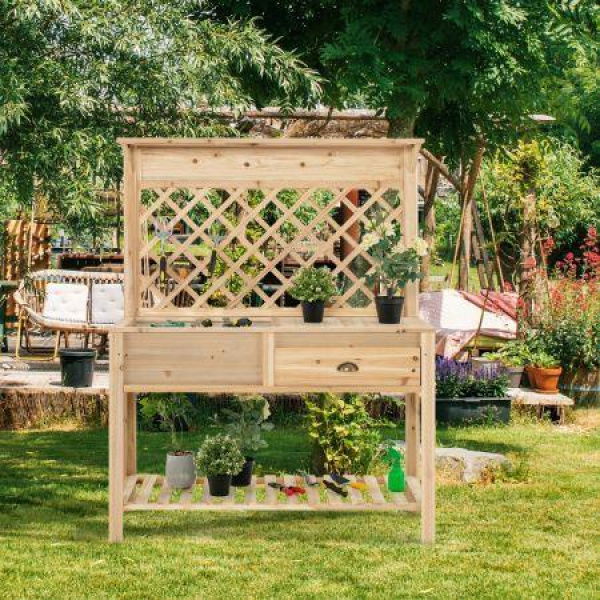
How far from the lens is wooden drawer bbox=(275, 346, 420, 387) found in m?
4.93

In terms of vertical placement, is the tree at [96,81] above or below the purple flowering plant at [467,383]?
above

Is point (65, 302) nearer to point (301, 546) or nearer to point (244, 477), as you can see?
point (244, 477)

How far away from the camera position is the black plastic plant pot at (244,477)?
221 inches

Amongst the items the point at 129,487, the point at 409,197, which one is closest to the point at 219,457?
the point at 129,487

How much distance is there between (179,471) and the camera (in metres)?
5.56

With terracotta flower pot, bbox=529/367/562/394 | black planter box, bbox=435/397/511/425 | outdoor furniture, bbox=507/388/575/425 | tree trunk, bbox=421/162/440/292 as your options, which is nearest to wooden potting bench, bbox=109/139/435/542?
black planter box, bbox=435/397/511/425

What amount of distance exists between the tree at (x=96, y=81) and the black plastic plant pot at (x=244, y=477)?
1.46m

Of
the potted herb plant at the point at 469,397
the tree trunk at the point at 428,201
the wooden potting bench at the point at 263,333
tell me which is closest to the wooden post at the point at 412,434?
the wooden potting bench at the point at 263,333

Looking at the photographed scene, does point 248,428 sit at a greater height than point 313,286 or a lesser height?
Answer: lesser

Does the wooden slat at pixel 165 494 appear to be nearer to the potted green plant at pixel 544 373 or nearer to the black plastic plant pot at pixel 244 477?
the black plastic plant pot at pixel 244 477

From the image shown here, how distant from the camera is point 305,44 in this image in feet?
22.8

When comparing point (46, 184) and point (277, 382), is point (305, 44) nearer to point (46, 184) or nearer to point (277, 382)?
point (46, 184)

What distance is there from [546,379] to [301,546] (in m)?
4.17

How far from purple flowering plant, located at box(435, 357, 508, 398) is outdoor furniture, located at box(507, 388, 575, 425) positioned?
0.21 m
